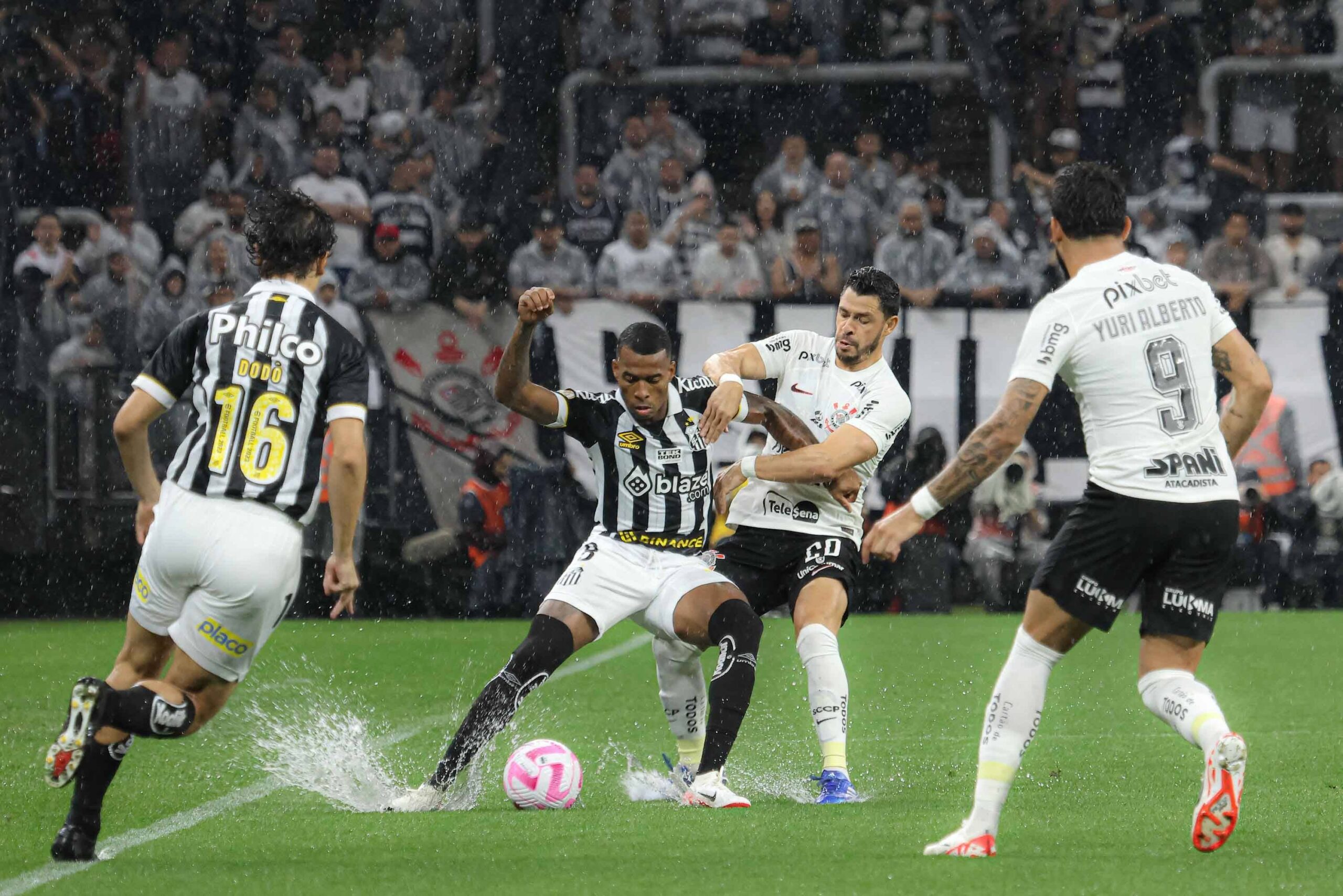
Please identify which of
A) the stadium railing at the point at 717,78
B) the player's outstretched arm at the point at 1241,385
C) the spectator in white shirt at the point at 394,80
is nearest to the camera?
the player's outstretched arm at the point at 1241,385

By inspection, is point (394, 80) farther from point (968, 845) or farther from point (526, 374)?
point (968, 845)

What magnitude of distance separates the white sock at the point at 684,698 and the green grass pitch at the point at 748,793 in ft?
0.95

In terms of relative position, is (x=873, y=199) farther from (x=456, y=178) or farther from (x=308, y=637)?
(x=308, y=637)

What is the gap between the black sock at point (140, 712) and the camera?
4988mm

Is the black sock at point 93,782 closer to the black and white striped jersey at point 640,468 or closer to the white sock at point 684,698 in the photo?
the black and white striped jersey at point 640,468

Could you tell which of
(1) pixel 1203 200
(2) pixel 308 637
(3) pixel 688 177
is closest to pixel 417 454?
(2) pixel 308 637

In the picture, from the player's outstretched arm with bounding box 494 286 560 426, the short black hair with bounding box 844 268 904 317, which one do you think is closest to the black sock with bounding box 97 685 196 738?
the player's outstretched arm with bounding box 494 286 560 426

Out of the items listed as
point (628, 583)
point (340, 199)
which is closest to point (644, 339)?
point (628, 583)

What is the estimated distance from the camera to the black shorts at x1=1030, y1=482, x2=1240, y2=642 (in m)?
5.07

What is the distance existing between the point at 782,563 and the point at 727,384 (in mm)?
846

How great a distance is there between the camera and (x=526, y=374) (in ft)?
21.4

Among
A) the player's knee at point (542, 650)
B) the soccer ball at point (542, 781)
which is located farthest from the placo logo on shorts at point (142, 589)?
the soccer ball at point (542, 781)

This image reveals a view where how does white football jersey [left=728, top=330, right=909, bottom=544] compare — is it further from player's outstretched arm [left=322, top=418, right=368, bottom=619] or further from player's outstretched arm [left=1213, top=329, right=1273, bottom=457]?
player's outstretched arm [left=322, top=418, right=368, bottom=619]

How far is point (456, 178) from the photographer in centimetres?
1811
